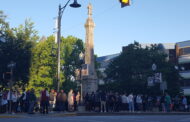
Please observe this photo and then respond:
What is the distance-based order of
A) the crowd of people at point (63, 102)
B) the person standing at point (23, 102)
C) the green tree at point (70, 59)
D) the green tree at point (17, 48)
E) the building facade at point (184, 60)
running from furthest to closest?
1. the building facade at point (184, 60)
2. the green tree at point (70, 59)
3. the green tree at point (17, 48)
4. the person standing at point (23, 102)
5. the crowd of people at point (63, 102)

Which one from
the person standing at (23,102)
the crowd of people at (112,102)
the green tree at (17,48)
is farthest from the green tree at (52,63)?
the person standing at (23,102)

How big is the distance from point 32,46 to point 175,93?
2077cm

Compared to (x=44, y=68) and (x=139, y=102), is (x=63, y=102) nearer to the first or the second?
(x=139, y=102)

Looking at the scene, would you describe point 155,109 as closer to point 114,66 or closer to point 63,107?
point 63,107

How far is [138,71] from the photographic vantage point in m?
48.8

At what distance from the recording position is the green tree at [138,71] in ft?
156

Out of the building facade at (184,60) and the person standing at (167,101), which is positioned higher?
the building facade at (184,60)

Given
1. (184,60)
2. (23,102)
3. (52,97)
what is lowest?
(23,102)

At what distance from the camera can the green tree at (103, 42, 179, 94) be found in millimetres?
47656

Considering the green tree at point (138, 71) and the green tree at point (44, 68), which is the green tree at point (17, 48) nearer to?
the green tree at point (44, 68)

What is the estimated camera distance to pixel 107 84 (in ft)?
172

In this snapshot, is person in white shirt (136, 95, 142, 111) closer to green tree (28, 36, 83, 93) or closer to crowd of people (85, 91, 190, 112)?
crowd of people (85, 91, 190, 112)

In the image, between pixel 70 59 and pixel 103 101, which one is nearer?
pixel 103 101

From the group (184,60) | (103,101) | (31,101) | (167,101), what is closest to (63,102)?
(103,101)
